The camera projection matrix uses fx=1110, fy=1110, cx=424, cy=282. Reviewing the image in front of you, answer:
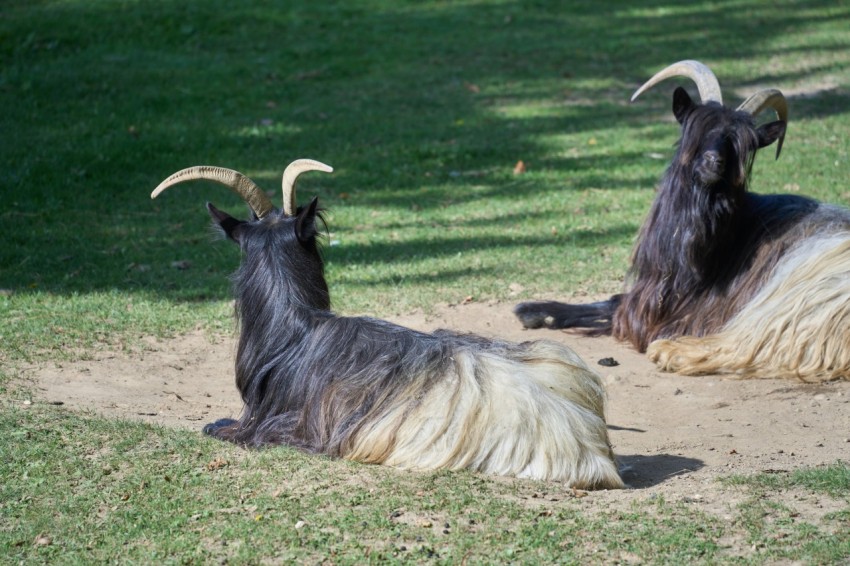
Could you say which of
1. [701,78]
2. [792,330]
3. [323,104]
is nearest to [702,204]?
[792,330]

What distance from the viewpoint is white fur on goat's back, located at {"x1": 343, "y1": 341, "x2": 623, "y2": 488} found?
5.09m

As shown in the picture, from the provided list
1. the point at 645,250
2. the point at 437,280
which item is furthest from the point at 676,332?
the point at 437,280

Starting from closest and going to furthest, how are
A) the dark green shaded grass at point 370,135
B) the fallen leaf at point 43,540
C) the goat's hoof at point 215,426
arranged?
1. the fallen leaf at point 43,540
2. the goat's hoof at point 215,426
3. the dark green shaded grass at point 370,135

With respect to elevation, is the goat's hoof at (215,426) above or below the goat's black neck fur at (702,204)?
below

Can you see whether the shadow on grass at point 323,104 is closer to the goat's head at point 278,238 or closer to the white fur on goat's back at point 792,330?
the white fur on goat's back at point 792,330

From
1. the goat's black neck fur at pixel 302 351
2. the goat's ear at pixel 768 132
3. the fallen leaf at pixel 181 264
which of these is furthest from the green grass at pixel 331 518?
the fallen leaf at pixel 181 264

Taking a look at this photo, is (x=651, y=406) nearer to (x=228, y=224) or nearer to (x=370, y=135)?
(x=228, y=224)

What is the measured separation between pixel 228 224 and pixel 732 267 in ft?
12.5

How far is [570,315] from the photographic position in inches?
337

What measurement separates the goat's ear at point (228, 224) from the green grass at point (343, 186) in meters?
1.13

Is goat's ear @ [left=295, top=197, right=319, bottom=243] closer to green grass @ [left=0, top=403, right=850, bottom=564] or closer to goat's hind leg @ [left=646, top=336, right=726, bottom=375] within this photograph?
green grass @ [left=0, top=403, right=850, bottom=564]

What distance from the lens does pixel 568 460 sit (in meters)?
5.10

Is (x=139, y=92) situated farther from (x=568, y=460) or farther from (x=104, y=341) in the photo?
(x=568, y=460)

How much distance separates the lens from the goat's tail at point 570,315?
8484 mm
